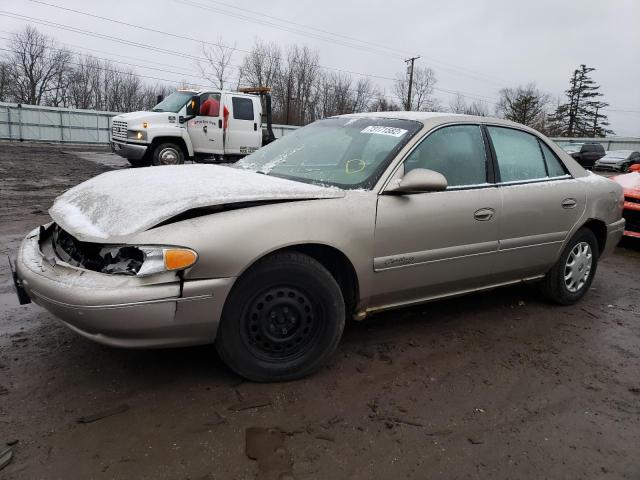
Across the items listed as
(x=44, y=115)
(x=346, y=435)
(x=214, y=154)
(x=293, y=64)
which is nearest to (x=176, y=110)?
(x=214, y=154)

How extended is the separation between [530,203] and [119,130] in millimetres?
10894

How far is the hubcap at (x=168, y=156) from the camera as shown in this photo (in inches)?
469

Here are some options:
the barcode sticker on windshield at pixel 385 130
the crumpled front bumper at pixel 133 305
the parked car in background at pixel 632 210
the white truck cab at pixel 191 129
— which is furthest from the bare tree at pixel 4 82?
the crumpled front bumper at pixel 133 305

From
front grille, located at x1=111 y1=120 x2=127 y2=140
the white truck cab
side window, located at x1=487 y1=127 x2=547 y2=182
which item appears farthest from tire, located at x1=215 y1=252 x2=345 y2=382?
front grille, located at x1=111 y1=120 x2=127 y2=140

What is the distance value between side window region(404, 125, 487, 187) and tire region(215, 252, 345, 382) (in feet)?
3.35

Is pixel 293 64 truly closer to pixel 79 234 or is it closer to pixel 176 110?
pixel 176 110

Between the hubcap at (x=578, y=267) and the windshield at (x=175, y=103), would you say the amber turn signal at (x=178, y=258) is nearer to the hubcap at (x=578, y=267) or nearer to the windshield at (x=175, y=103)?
the hubcap at (x=578, y=267)

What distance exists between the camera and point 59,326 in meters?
3.40

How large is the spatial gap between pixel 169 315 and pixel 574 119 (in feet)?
228

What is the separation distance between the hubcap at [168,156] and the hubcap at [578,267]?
9715 mm

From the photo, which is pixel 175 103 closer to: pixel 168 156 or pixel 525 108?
pixel 168 156

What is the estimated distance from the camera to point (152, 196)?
2.74 metres

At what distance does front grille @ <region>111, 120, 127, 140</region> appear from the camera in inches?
472

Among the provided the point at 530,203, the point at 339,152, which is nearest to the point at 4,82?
the point at 339,152
